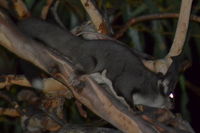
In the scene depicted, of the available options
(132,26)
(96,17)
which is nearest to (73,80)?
(96,17)

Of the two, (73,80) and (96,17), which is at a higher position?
(96,17)

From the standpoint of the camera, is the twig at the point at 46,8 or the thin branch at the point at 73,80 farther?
the twig at the point at 46,8

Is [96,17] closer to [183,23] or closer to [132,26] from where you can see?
[183,23]

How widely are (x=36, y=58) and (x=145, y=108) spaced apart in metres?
0.37

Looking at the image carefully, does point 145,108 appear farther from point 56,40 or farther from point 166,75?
point 56,40

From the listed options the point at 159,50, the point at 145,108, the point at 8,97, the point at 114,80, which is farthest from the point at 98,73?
the point at 159,50

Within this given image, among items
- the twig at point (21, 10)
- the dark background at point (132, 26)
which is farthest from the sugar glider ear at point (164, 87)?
the twig at point (21, 10)

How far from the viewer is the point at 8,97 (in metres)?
1.70

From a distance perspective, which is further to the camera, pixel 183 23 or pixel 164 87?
pixel 164 87

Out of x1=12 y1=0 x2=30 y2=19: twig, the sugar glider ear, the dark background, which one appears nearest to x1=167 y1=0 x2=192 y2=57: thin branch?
the sugar glider ear

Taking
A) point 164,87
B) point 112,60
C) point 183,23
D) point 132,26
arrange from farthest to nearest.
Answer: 1. point 132,26
2. point 112,60
3. point 164,87
4. point 183,23

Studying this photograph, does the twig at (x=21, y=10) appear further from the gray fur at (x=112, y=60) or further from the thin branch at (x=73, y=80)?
the thin branch at (x=73, y=80)

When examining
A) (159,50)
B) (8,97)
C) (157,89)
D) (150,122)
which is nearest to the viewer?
(150,122)

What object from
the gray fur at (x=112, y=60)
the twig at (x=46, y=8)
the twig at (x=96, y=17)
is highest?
the twig at (x=46, y=8)
